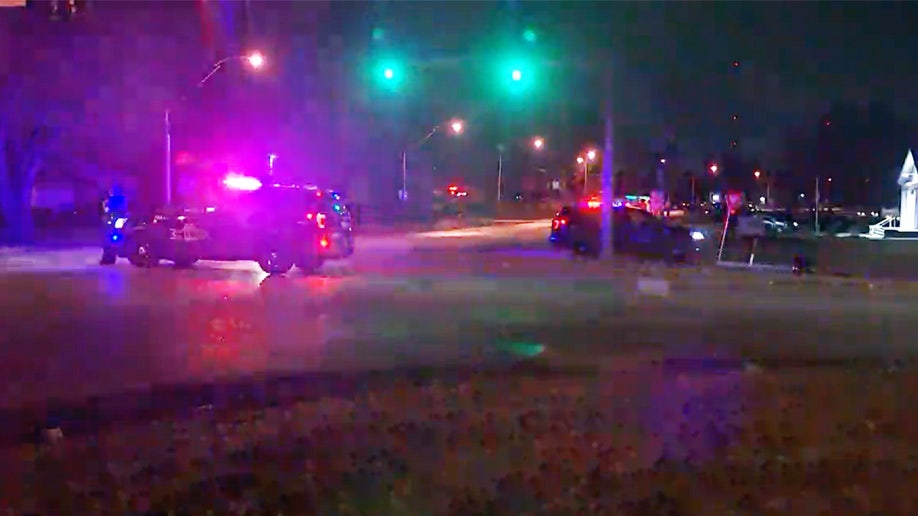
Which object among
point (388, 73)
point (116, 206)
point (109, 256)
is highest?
point (388, 73)

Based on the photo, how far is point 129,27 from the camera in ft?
178

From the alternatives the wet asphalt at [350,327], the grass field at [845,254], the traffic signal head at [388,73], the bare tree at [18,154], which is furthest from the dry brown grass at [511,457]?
the bare tree at [18,154]

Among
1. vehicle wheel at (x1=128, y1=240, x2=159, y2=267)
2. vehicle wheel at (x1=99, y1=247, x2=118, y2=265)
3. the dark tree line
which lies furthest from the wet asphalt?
the dark tree line

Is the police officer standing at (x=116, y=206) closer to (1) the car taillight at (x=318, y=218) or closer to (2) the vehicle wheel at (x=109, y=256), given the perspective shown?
(2) the vehicle wheel at (x=109, y=256)

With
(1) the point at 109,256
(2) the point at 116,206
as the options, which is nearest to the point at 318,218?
(1) the point at 109,256

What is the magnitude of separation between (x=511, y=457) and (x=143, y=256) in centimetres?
2182

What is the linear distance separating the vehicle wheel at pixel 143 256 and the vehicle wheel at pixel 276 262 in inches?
134

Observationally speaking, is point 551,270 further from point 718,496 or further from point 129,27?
point 129,27

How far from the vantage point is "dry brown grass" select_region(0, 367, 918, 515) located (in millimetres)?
6074

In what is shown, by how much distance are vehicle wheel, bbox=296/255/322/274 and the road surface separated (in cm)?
47

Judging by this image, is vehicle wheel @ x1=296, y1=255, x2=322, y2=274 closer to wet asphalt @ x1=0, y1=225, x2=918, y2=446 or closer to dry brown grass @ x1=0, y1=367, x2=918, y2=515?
wet asphalt @ x1=0, y1=225, x2=918, y2=446

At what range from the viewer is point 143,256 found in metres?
27.4

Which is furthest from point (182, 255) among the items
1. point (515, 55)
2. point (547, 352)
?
point (547, 352)

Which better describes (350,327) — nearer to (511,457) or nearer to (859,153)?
(511,457)
